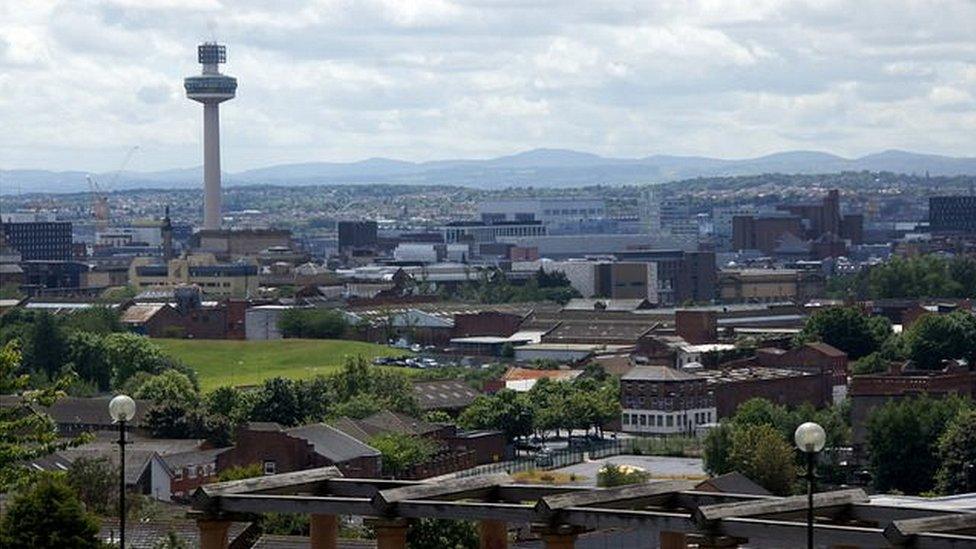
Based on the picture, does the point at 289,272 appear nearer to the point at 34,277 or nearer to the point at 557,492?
the point at 34,277

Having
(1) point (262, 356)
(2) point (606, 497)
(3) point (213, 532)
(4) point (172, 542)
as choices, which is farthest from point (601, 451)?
(2) point (606, 497)

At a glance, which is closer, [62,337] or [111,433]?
[111,433]

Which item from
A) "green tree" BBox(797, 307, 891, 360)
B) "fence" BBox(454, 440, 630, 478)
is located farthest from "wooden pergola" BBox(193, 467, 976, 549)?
"green tree" BBox(797, 307, 891, 360)

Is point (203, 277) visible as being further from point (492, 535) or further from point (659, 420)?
point (492, 535)

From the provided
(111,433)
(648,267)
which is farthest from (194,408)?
(648,267)

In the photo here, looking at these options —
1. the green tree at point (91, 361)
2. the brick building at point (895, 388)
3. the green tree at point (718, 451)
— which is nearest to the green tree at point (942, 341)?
the brick building at point (895, 388)

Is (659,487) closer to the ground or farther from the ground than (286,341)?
farther from the ground

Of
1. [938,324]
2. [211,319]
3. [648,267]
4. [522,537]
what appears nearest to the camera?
[522,537]
